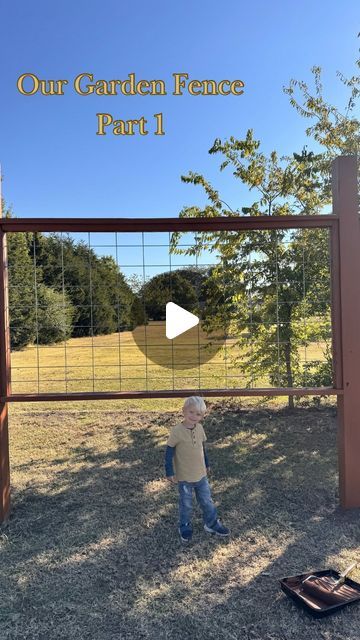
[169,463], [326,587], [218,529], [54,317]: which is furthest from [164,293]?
[326,587]

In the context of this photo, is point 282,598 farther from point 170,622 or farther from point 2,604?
point 2,604

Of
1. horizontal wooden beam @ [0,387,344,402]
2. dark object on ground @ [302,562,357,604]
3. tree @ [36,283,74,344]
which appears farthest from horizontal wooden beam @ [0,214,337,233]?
tree @ [36,283,74,344]

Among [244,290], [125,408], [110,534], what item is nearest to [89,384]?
[125,408]

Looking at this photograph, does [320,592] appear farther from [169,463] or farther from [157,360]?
[157,360]

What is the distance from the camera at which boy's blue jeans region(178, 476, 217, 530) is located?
284 cm

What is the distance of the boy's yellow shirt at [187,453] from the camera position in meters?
2.82

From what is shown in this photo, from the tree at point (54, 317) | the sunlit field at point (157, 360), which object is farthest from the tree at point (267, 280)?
the tree at point (54, 317)

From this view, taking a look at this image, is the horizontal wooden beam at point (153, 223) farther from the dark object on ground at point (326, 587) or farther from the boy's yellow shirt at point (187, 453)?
the dark object on ground at point (326, 587)

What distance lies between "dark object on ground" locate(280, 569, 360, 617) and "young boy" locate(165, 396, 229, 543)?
675mm

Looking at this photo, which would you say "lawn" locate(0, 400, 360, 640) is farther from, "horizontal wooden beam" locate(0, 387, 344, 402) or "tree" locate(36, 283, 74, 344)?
"tree" locate(36, 283, 74, 344)

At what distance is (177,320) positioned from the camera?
5090mm

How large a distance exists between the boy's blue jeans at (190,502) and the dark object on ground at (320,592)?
0.70 metres

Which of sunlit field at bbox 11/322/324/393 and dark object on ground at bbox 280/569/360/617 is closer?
dark object on ground at bbox 280/569/360/617

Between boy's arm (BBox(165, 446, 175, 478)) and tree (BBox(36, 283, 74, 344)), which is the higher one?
tree (BBox(36, 283, 74, 344))
